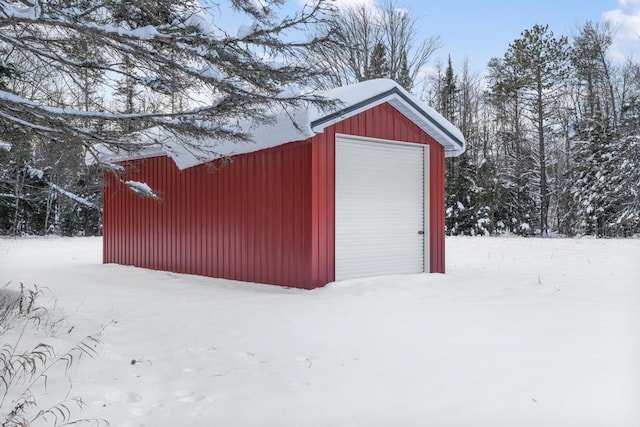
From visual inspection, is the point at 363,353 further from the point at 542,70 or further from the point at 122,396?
the point at 542,70

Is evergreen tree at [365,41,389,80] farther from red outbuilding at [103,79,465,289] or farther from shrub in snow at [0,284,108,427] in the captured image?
shrub in snow at [0,284,108,427]

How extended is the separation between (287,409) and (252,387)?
0.41 meters

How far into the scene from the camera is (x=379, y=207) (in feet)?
24.9

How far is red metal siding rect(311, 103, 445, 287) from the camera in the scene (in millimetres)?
6719

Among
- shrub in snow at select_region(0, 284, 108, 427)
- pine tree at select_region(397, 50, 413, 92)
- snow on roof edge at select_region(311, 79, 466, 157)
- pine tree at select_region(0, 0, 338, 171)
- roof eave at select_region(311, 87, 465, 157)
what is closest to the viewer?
shrub in snow at select_region(0, 284, 108, 427)

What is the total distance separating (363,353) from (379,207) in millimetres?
4141

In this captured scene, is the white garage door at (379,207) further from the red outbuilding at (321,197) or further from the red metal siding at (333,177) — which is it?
the red metal siding at (333,177)

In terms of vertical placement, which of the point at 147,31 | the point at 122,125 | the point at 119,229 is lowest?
the point at 119,229

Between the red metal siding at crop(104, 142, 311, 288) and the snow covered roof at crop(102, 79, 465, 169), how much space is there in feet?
0.89

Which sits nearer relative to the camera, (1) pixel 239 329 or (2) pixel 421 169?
(1) pixel 239 329

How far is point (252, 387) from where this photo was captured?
9.91 ft

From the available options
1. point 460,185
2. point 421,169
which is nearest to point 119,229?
point 421,169

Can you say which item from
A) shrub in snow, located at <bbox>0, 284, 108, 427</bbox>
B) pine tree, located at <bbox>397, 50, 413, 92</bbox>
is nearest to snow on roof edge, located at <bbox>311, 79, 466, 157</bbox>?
shrub in snow, located at <bbox>0, 284, 108, 427</bbox>

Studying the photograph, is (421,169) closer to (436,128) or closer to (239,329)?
(436,128)
